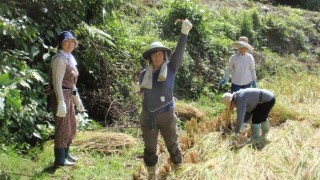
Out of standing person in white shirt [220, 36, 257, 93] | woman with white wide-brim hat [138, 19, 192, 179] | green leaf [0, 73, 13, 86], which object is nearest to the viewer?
green leaf [0, 73, 13, 86]

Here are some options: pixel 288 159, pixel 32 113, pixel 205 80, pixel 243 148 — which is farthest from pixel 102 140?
pixel 205 80

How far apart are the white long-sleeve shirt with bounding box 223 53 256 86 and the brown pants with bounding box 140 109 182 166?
100 inches

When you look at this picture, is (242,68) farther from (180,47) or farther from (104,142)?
(180,47)

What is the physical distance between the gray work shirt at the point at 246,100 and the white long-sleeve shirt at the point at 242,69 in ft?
4.02

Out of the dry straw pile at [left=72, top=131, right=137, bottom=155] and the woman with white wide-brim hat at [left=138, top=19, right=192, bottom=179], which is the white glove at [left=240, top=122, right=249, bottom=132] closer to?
the dry straw pile at [left=72, top=131, right=137, bottom=155]

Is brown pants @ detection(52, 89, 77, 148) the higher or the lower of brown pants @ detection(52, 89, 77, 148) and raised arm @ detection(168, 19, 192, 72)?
the lower

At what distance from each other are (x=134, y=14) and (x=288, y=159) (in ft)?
19.8

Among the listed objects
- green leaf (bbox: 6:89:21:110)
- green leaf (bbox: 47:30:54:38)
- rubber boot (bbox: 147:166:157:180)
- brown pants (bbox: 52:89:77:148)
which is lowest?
rubber boot (bbox: 147:166:157:180)

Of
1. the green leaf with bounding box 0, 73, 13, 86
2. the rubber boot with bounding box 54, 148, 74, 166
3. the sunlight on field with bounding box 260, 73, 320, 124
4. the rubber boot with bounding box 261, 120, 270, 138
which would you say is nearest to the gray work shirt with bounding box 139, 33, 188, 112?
the rubber boot with bounding box 54, 148, 74, 166

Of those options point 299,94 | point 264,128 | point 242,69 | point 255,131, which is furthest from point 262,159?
point 299,94

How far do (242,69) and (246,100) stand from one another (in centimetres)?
141

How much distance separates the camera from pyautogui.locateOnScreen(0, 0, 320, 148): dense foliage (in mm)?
4680

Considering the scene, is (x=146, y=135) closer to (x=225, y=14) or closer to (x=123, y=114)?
(x=123, y=114)

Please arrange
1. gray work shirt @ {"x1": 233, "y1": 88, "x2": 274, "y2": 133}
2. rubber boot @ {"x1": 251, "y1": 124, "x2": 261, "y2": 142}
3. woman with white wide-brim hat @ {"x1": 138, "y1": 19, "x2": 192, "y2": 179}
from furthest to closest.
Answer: rubber boot @ {"x1": 251, "y1": 124, "x2": 261, "y2": 142}, gray work shirt @ {"x1": 233, "y1": 88, "x2": 274, "y2": 133}, woman with white wide-brim hat @ {"x1": 138, "y1": 19, "x2": 192, "y2": 179}
